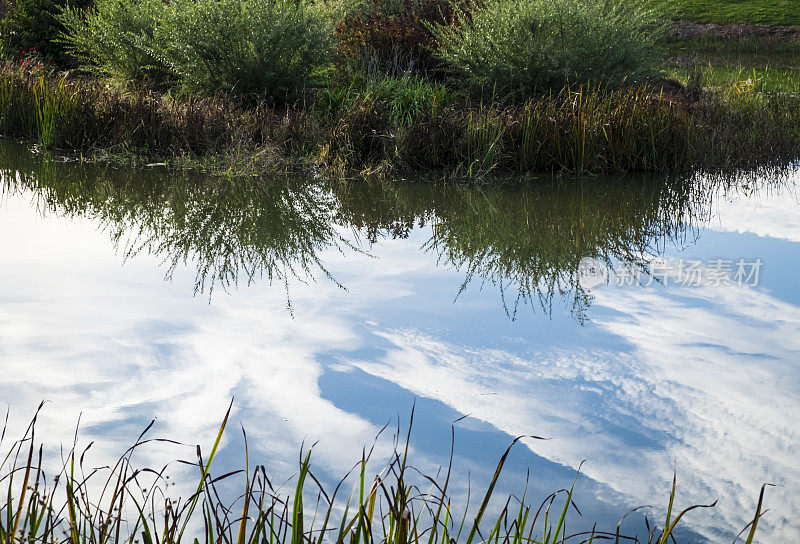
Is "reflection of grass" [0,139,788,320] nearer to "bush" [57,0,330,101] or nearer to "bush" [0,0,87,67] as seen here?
"bush" [57,0,330,101]

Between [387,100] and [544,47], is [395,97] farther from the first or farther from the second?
[544,47]

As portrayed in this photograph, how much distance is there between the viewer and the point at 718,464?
2840mm

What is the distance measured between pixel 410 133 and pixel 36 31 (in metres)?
9.93

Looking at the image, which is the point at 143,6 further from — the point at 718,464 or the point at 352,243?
the point at 718,464

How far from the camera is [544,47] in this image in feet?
30.8

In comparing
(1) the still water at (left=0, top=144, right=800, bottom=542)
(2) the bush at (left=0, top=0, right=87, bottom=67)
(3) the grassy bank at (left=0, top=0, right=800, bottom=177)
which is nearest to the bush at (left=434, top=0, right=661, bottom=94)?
(3) the grassy bank at (left=0, top=0, right=800, bottom=177)

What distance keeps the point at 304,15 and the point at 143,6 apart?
2626 millimetres

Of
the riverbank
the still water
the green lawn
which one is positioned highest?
the green lawn

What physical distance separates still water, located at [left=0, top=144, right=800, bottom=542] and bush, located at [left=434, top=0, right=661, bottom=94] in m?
3.19

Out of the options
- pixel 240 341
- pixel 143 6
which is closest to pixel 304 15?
pixel 143 6

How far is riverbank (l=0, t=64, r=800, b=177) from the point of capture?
8281mm

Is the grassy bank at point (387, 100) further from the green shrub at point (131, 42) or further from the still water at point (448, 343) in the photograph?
the still water at point (448, 343)

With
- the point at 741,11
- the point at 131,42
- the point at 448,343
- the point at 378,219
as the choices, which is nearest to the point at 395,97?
the point at 378,219

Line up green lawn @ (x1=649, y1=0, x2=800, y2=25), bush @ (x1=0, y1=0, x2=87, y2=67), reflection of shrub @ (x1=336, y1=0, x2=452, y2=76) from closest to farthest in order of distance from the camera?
reflection of shrub @ (x1=336, y1=0, x2=452, y2=76)
bush @ (x1=0, y1=0, x2=87, y2=67)
green lawn @ (x1=649, y1=0, x2=800, y2=25)
